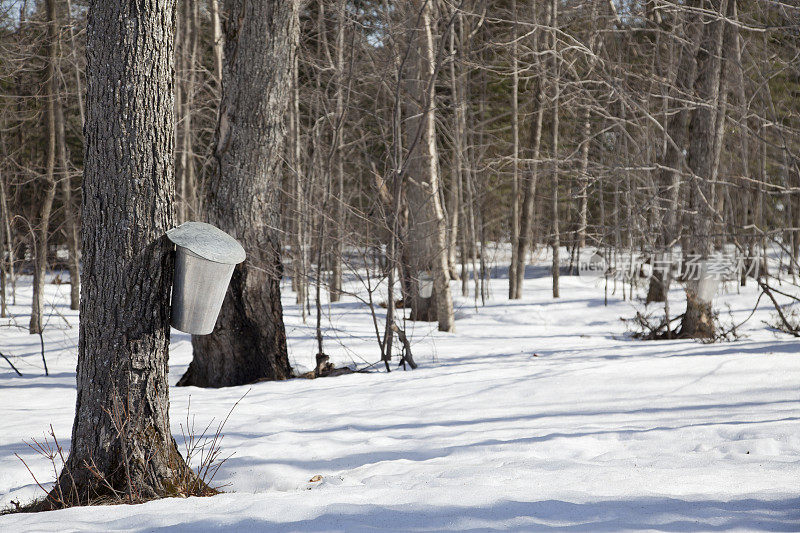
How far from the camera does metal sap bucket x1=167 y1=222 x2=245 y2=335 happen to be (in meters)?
3.02

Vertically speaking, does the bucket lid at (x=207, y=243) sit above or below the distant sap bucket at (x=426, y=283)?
above

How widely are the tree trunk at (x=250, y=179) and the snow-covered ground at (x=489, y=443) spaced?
0.42 metres

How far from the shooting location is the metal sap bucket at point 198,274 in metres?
3.02

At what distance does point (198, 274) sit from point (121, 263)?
1.14 feet

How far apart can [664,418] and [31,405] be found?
477 centimetres

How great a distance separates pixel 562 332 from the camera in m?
10.7

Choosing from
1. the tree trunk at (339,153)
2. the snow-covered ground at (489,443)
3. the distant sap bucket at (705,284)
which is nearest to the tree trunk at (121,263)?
the snow-covered ground at (489,443)

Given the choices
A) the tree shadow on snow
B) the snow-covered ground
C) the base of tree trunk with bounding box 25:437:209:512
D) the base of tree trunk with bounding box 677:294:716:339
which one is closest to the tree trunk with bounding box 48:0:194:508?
the base of tree trunk with bounding box 25:437:209:512

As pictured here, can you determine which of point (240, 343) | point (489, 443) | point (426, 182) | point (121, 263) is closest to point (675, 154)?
point (426, 182)

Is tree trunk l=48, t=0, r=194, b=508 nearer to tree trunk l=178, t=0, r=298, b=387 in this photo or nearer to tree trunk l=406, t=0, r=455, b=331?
tree trunk l=178, t=0, r=298, b=387

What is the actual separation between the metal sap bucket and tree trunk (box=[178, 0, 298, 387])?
2.92 m

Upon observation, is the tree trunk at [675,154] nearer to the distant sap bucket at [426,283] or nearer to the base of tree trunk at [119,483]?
the distant sap bucket at [426,283]

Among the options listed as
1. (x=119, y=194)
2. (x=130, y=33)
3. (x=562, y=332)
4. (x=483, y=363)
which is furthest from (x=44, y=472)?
(x=562, y=332)

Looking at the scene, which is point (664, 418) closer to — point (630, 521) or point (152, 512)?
point (630, 521)
